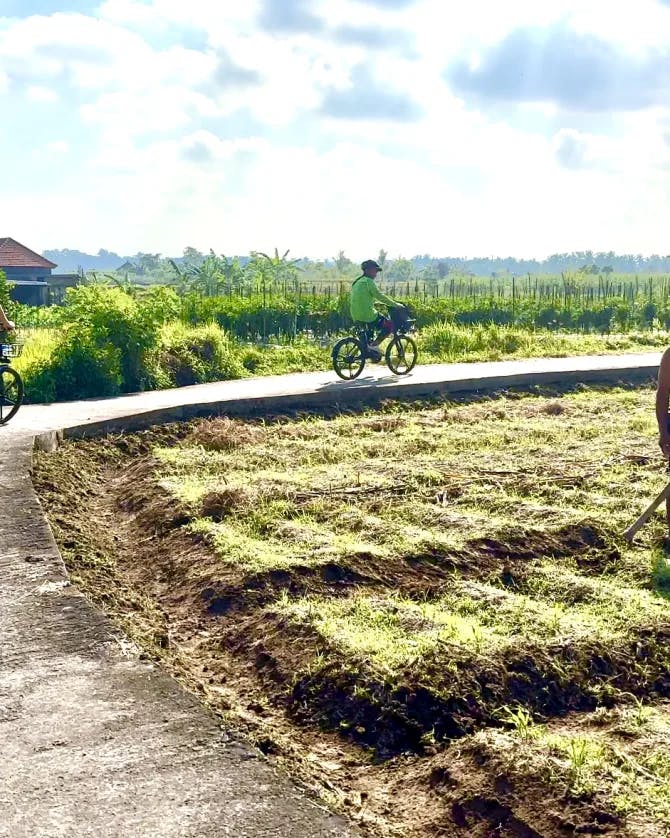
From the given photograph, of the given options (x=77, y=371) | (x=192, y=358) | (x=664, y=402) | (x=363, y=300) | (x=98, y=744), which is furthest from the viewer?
(x=192, y=358)

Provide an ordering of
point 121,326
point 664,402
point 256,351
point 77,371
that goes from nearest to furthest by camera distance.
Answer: point 664,402, point 77,371, point 121,326, point 256,351

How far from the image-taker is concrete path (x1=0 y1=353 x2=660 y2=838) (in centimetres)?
331

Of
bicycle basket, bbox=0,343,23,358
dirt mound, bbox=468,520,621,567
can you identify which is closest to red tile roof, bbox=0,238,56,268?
bicycle basket, bbox=0,343,23,358

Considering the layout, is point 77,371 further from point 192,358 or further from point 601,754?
point 601,754

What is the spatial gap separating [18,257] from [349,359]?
3943 centimetres

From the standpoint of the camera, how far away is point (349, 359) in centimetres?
1517

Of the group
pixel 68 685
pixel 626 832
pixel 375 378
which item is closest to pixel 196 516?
pixel 68 685

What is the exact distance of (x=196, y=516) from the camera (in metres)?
7.50

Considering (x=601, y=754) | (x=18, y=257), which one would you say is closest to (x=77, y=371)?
(x=601, y=754)

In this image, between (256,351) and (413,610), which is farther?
(256,351)

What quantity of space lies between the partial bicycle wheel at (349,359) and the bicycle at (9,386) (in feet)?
17.2

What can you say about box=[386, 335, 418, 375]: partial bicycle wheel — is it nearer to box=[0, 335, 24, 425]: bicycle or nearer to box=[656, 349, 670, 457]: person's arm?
box=[0, 335, 24, 425]: bicycle

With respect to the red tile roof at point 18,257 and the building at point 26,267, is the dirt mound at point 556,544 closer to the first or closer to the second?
the building at point 26,267

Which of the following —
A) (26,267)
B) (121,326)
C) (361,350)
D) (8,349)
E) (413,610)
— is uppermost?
(26,267)
